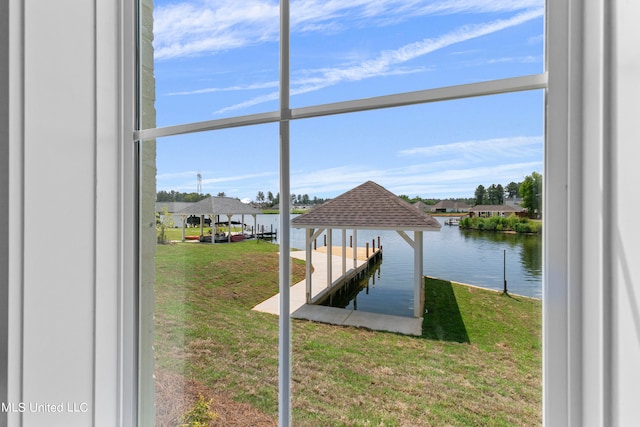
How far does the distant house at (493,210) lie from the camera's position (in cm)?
66

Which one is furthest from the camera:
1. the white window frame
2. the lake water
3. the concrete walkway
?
the concrete walkway

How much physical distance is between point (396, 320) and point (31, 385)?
79 centimetres

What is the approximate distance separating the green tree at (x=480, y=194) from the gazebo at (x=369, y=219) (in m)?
0.09

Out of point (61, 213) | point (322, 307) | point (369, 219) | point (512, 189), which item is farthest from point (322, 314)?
point (61, 213)

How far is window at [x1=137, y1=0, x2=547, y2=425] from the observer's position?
0.68 m

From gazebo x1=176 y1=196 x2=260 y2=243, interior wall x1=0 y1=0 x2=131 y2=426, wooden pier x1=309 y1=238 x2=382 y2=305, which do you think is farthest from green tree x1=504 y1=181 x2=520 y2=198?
interior wall x1=0 y1=0 x2=131 y2=426

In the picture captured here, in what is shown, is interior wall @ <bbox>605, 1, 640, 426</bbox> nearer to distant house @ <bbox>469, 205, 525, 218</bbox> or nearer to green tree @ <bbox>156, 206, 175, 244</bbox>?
distant house @ <bbox>469, 205, 525, 218</bbox>

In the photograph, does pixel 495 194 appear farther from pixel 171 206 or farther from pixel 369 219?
pixel 171 206

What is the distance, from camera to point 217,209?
932 millimetres

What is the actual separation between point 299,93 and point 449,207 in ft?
1.42

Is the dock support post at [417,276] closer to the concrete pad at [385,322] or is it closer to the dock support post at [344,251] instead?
the concrete pad at [385,322]

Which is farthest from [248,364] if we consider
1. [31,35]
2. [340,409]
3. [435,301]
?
[31,35]

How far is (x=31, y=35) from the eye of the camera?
2.43ft

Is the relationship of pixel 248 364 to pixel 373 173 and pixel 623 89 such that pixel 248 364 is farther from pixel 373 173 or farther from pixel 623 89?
pixel 623 89
